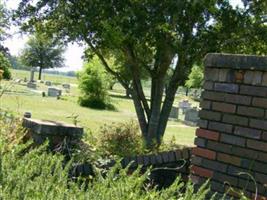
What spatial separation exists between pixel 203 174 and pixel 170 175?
211 centimetres

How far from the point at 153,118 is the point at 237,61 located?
29.4 ft

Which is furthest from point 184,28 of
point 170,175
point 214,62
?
point 214,62

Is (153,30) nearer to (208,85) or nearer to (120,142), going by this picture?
(120,142)

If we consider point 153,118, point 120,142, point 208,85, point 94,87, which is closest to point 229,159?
point 208,85

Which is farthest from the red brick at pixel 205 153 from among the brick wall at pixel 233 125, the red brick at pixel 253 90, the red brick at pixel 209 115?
the red brick at pixel 253 90

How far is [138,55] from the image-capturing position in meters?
13.5

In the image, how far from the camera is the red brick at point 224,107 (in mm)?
4031

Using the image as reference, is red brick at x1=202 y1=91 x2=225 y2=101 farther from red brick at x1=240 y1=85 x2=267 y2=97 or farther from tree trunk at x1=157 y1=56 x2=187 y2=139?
→ tree trunk at x1=157 y1=56 x2=187 y2=139

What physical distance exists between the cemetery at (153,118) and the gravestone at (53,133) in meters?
0.01

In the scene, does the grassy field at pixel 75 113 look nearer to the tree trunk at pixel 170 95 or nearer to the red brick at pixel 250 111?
the tree trunk at pixel 170 95

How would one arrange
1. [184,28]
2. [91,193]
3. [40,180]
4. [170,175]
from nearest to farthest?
[91,193] → [40,180] → [170,175] → [184,28]

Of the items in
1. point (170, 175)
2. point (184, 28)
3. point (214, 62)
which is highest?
point (184, 28)

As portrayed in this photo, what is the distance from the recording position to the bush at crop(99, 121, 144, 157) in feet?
27.6

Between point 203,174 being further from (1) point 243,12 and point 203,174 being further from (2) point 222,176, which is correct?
(1) point 243,12
